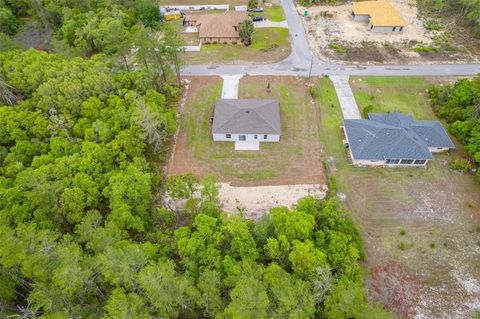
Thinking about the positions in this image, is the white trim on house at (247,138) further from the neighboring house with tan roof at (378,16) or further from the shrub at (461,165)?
the neighboring house with tan roof at (378,16)

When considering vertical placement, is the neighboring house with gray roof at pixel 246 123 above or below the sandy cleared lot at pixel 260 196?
above

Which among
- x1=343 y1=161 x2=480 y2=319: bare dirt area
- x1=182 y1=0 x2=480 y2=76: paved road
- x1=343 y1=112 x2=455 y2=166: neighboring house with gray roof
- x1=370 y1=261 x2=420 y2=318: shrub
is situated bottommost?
x1=370 y1=261 x2=420 y2=318: shrub

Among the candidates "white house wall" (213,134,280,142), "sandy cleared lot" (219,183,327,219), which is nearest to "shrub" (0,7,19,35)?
"white house wall" (213,134,280,142)

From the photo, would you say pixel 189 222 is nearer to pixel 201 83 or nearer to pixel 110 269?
pixel 110 269

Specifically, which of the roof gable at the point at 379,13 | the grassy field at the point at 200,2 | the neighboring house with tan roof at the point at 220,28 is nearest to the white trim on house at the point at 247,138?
the neighboring house with tan roof at the point at 220,28

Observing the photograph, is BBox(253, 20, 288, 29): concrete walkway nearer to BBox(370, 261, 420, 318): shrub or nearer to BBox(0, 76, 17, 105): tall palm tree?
BBox(0, 76, 17, 105): tall palm tree

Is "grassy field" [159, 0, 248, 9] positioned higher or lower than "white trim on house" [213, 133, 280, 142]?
higher

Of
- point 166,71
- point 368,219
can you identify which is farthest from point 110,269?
point 166,71
